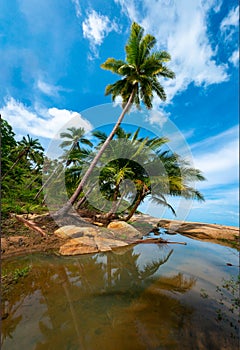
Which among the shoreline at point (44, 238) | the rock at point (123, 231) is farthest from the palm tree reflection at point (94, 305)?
the rock at point (123, 231)

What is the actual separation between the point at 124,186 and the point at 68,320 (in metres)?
10.4

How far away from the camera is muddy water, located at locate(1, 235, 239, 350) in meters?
2.76

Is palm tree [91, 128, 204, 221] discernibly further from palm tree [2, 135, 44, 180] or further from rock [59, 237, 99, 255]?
palm tree [2, 135, 44, 180]

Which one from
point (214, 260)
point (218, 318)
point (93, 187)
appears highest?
point (93, 187)

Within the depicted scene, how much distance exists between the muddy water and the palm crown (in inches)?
475

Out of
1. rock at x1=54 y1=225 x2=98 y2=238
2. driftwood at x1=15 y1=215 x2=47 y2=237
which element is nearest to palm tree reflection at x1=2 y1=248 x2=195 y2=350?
rock at x1=54 y1=225 x2=98 y2=238

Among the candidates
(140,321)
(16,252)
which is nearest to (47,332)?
(140,321)

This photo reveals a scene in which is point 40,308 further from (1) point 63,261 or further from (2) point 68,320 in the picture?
(1) point 63,261

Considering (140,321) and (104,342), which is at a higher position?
(140,321)

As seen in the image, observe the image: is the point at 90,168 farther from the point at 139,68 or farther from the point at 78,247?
the point at 139,68

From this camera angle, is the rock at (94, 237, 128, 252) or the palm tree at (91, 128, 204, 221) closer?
the rock at (94, 237, 128, 252)

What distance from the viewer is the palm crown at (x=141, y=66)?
1200 centimetres

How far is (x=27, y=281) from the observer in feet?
14.5

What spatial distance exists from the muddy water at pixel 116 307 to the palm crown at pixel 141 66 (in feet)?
39.6
